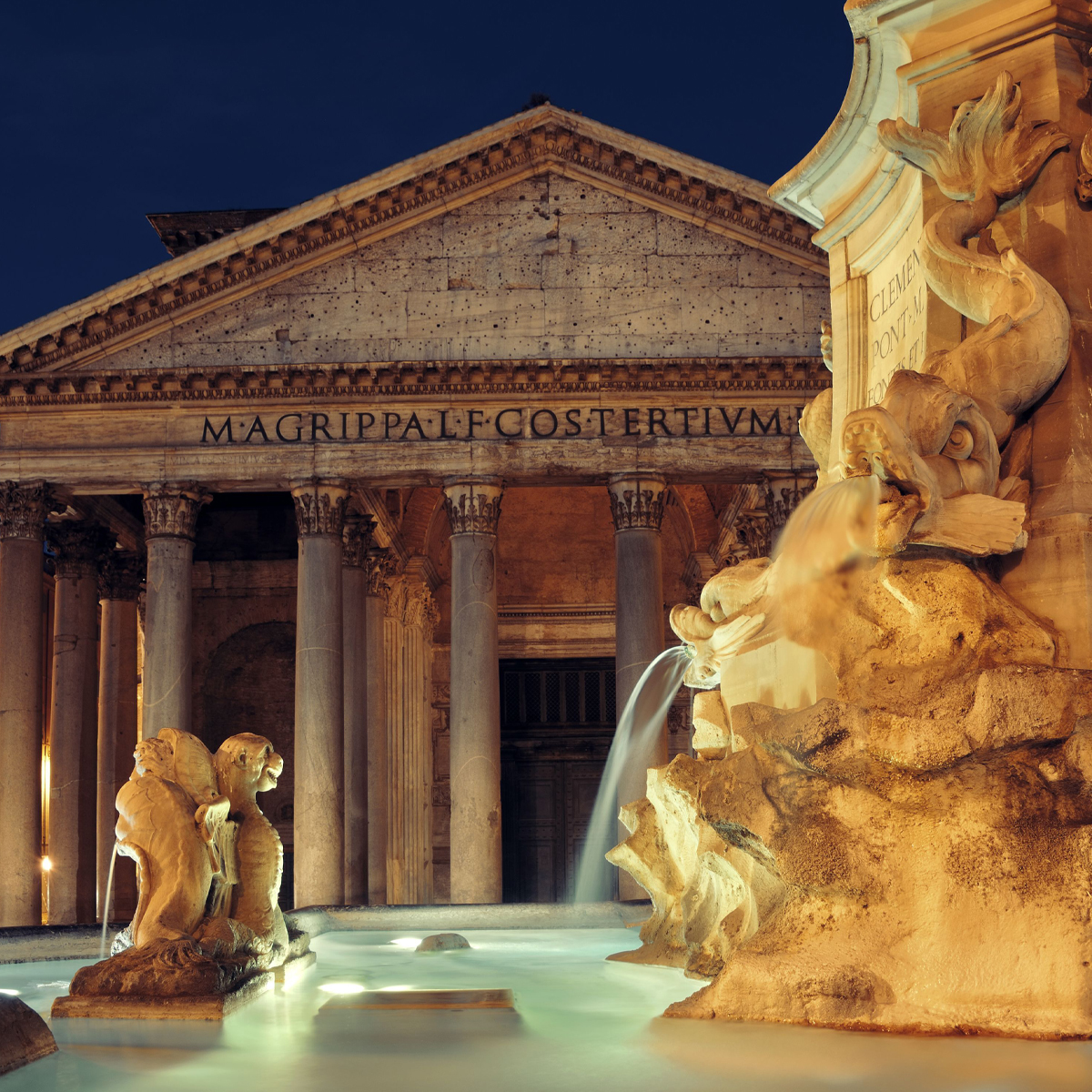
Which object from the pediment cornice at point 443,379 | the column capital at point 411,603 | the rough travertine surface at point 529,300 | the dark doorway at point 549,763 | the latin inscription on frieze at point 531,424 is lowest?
the dark doorway at point 549,763

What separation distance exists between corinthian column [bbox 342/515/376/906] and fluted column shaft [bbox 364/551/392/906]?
771 millimetres

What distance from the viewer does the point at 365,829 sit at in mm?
21438

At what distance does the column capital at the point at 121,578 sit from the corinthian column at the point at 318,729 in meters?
5.89

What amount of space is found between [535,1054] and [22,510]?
56.1 ft

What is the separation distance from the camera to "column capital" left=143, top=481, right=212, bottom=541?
760 inches

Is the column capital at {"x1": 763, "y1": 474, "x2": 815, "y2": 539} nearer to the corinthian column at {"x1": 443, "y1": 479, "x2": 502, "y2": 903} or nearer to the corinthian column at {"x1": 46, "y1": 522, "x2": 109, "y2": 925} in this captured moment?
the corinthian column at {"x1": 443, "y1": 479, "x2": 502, "y2": 903}

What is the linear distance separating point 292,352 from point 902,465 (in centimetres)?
1650

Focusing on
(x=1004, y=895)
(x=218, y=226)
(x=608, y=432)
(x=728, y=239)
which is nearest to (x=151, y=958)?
(x=1004, y=895)

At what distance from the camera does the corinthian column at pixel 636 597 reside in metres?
18.4

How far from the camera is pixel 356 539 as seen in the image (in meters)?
21.4

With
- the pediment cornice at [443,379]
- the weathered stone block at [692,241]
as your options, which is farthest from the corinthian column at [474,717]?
the weathered stone block at [692,241]

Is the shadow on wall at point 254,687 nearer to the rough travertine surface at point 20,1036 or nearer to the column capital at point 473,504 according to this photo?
the column capital at point 473,504

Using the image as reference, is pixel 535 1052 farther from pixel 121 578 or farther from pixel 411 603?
pixel 121 578

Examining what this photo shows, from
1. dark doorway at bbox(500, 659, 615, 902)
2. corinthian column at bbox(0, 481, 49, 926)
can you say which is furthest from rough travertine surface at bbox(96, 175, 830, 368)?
dark doorway at bbox(500, 659, 615, 902)
